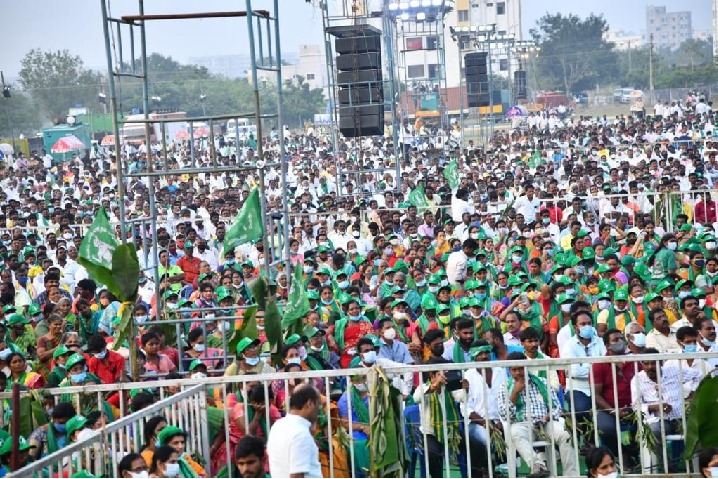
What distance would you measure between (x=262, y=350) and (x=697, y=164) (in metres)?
18.4

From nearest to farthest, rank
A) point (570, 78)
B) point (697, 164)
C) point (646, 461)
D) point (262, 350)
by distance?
point (646, 461) → point (262, 350) → point (697, 164) → point (570, 78)

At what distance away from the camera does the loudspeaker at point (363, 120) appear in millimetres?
18766

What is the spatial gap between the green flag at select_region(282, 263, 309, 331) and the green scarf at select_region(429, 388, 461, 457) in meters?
1.68

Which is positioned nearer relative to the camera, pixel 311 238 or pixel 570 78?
pixel 311 238

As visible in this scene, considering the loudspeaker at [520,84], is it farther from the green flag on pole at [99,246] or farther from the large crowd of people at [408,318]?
the green flag on pole at [99,246]

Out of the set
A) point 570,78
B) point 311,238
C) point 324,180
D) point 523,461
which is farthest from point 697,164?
point 570,78

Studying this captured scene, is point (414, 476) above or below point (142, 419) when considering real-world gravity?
below

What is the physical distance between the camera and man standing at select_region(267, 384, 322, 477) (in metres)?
5.97

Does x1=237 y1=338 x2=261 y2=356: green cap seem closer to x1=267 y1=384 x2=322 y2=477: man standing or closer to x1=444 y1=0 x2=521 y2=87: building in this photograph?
x1=267 y1=384 x2=322 y2=477: man standing

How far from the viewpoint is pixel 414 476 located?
27.3ft

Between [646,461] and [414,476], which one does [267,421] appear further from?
[646,461]

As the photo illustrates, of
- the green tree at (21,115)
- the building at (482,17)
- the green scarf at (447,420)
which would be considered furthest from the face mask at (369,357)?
the building at (482,17)

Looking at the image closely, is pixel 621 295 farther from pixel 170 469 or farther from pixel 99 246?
pixel 170 469

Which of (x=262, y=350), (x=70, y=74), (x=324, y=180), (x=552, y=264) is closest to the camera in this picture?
(x=262, y=350)
